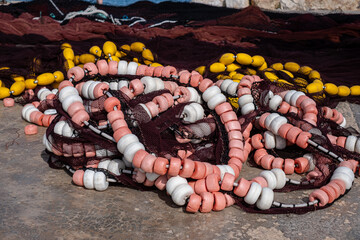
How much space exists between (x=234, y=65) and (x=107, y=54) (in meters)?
1.21

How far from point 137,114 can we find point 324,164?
119cm

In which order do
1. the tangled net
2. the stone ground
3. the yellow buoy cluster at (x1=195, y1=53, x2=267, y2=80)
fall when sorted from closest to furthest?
the stone ground
the tangled net
the yellow buoy cluster at (x1=195, y1=53, x2=267, y2=80)

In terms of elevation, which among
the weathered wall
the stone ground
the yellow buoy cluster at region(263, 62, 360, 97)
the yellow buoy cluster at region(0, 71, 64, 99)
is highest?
the weathered wall

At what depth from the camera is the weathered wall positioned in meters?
11.5

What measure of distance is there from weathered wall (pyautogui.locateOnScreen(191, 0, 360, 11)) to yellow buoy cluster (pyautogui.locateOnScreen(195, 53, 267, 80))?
26.9 ft

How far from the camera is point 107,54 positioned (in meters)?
3.91

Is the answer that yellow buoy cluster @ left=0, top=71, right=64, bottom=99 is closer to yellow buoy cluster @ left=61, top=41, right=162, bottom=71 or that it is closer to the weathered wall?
yellow buoy cluster @ left=61, top=41, right=162, bottom=71

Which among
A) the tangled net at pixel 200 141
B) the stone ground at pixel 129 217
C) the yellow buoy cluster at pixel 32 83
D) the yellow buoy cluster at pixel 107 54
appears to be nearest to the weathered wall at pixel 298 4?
the yellow buoy cluster at pixel 107 54

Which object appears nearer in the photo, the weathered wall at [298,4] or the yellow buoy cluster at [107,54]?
the yellow buoy cluster at [107,54]

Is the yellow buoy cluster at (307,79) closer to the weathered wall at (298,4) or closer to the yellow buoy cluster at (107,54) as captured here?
the yellow buoy cluster at (107,54)

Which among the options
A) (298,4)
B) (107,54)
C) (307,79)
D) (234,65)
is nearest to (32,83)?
(107,54)

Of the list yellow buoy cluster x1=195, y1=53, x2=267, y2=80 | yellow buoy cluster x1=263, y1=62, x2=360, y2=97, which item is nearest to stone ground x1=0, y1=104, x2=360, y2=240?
yellow buoy cluster x1=263, y1=62, x2=360, y2=97

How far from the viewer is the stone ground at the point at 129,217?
6.47 ft

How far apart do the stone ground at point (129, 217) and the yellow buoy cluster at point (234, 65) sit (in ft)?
5.28
